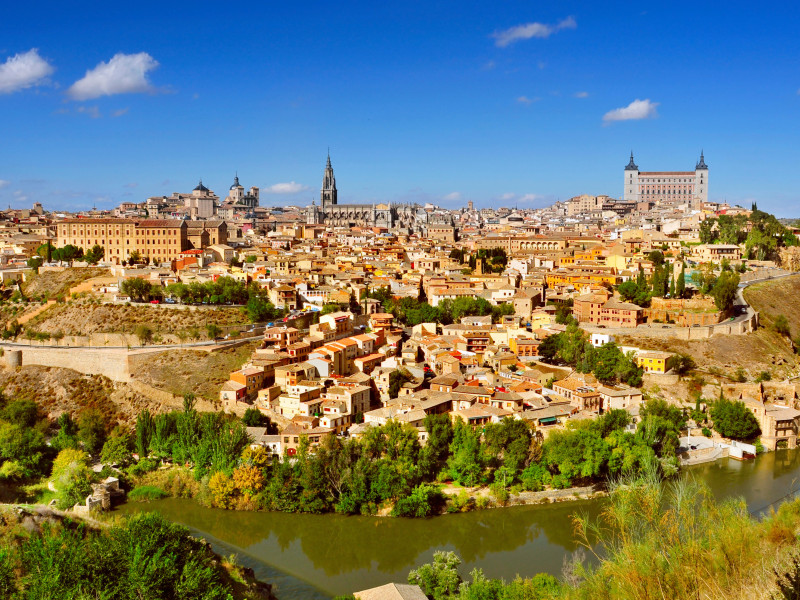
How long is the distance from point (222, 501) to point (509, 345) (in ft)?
30.5

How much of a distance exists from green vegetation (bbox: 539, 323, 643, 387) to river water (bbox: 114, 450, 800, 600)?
13.5 ft

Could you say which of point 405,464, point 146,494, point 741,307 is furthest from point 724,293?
point 146,494

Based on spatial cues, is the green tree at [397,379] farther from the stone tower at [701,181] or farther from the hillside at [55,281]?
the stone tower at [701,181]

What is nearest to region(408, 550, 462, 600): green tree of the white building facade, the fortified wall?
the fortified wall

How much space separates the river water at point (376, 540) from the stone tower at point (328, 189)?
54457mm

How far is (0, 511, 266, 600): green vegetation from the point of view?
7.24m

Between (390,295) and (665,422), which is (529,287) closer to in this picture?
(390,295)

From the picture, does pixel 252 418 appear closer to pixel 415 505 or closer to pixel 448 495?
pixel 415 505

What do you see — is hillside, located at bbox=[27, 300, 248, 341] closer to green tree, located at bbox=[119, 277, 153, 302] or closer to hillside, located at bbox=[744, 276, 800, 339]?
green tree, located at bbox=[119, 277, 153, 302]

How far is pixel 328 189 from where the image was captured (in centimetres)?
6638

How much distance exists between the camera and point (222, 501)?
499 inches

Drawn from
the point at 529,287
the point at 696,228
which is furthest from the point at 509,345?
the point at 696,228

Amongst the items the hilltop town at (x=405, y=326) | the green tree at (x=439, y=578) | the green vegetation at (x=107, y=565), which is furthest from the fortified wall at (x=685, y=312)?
the green vegetation at (x=107, y=565)

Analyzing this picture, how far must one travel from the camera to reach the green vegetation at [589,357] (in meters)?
17.2
